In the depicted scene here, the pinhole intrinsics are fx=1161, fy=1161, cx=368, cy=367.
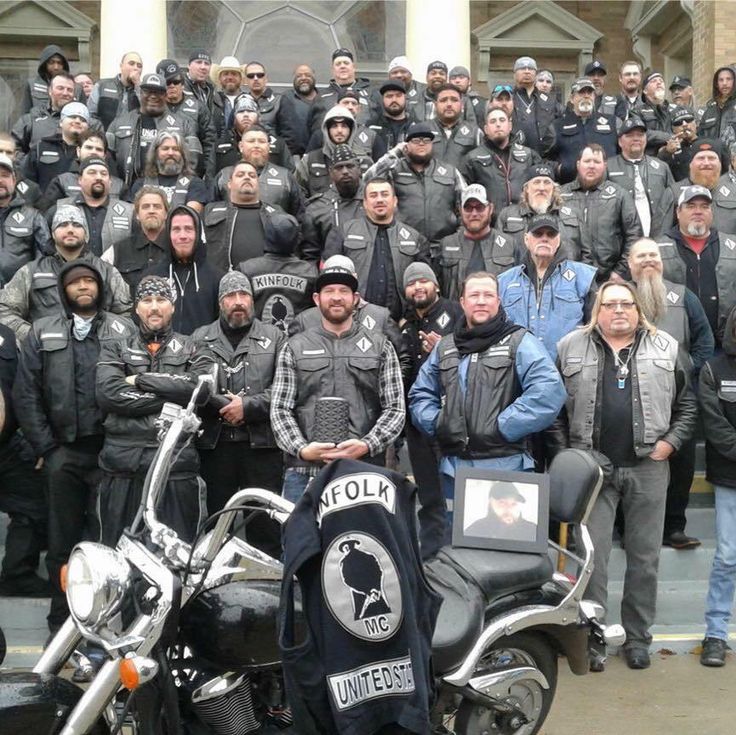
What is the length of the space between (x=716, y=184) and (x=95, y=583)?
6.58 metres

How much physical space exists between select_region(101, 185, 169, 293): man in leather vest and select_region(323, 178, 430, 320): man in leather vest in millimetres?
1062

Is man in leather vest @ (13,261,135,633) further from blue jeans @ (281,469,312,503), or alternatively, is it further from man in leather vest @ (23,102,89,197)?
man in leather vest @ (23,102,89,197)

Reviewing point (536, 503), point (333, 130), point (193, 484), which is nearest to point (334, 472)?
point (536, 503)

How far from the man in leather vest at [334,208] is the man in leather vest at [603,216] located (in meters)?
1.47

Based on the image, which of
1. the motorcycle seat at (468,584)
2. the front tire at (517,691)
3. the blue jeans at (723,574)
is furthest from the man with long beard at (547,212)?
the front tire at (517,691)

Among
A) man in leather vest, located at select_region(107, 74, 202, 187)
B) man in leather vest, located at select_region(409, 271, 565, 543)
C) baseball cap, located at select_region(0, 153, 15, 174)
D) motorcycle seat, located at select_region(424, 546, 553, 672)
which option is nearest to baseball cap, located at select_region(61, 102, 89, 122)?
man in leather vest, located at select_region(107, 74, 202, 187)

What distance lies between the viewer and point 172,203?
8.18 metres

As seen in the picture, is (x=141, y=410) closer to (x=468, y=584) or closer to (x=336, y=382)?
(x=336, y=382)

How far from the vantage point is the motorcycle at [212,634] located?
3.35m

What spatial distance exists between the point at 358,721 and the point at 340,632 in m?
0.26

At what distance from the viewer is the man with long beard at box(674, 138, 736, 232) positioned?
8422 millimetres

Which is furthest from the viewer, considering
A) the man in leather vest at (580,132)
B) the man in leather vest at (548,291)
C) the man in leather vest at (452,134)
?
the man in leather vest at (580,132)

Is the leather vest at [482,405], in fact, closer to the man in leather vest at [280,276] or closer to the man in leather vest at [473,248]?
the man in leather vest at [280,276]

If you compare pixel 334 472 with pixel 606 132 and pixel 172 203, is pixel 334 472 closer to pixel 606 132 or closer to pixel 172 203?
pixel 172 203
